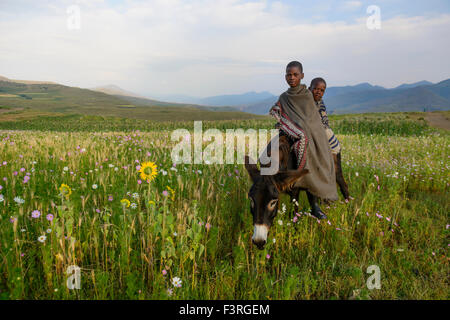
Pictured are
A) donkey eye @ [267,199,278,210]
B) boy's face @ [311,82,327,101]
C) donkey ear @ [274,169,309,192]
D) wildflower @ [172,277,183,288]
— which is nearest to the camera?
wildflower @ [172,277,183,288]

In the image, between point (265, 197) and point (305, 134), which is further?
point (305, 134)

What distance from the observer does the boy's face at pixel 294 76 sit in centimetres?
414

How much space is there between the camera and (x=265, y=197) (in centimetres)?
316

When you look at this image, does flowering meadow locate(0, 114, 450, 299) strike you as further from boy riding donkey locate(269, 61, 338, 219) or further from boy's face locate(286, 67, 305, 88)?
boy's face locate(286, 67, 305, 88)

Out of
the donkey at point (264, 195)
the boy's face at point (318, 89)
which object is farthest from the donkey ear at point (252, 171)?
the boy's face at point (318, 89)

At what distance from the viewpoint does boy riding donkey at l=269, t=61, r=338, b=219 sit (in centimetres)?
424

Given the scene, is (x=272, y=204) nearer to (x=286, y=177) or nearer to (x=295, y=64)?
(x=286, y=177)

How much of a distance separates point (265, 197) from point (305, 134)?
167cm

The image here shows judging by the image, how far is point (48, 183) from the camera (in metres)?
4.99

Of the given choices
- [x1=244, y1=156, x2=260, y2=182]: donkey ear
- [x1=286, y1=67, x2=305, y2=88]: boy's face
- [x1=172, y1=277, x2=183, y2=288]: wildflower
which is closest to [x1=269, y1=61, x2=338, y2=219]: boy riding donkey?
[x1=286, y1=67, x2=305, y2=88]: boy's face

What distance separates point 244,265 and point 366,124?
1060 inches

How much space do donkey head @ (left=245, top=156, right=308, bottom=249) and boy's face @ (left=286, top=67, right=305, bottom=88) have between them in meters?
1.76

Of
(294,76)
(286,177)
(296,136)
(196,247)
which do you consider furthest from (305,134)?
(196,247)
